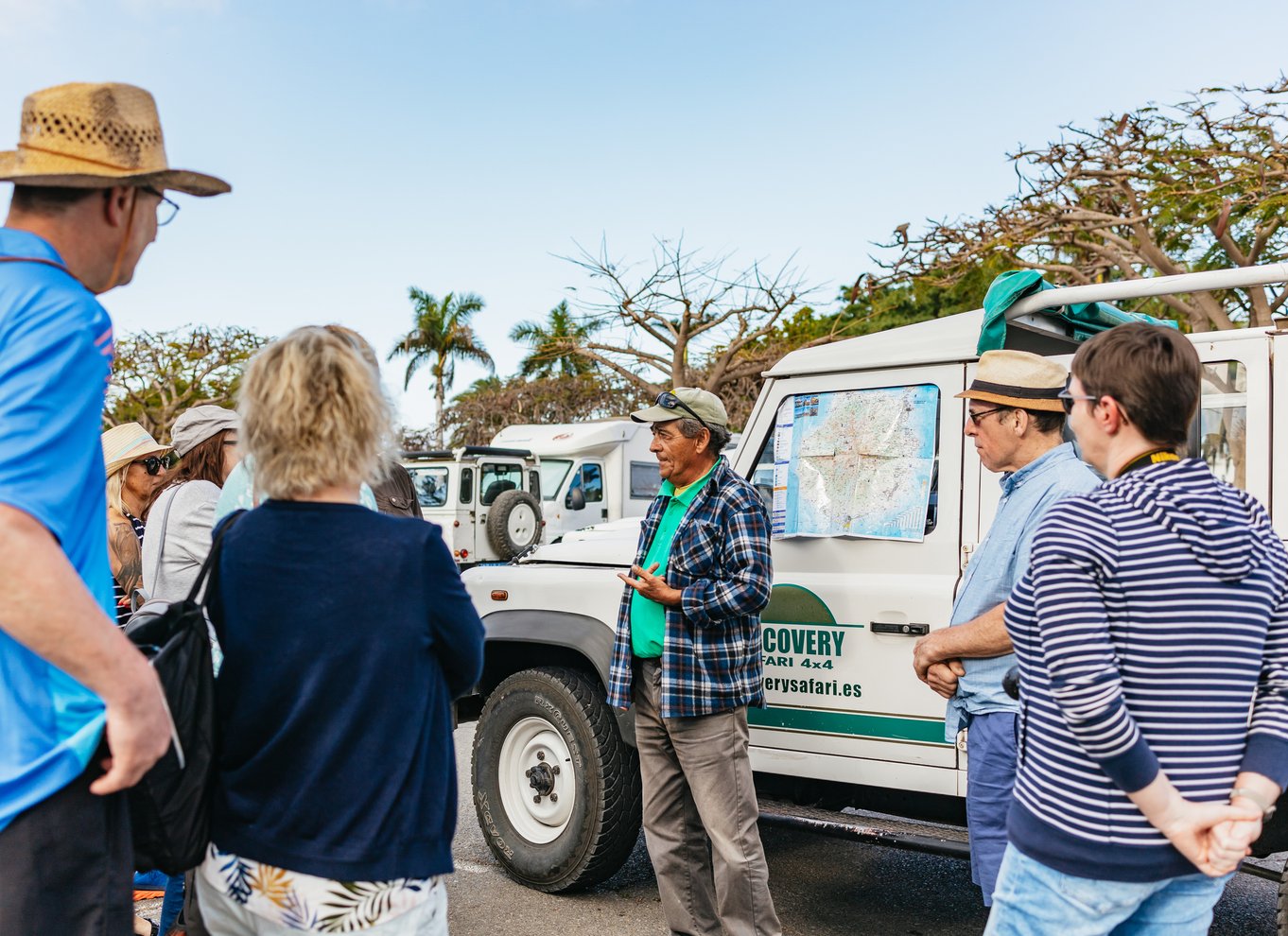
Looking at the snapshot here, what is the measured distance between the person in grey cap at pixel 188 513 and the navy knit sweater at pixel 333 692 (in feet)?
6.00

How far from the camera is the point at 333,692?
71.1 inches

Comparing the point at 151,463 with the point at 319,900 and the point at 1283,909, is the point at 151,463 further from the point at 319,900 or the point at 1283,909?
the point at 1283,909

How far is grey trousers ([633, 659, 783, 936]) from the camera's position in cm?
356

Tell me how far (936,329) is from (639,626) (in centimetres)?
152

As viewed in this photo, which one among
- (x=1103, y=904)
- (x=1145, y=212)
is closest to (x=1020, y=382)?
(x=1103, y=904)

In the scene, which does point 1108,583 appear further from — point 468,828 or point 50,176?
point 468,828

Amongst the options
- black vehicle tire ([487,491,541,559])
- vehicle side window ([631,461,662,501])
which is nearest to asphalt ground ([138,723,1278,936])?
black vehicle tire ([487,491,541,559])

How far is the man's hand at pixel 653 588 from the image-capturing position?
3.57 m

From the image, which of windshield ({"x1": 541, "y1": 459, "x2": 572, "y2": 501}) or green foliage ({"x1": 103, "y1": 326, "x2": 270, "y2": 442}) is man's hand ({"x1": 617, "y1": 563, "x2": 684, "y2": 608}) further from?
green foliage ({"x1": 103, "y1": 326, "x2": 270, "y2": 442})

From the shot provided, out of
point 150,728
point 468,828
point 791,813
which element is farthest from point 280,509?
point 468,828

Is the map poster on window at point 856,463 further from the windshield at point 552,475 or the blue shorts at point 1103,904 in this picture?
the windshield at point 552,475

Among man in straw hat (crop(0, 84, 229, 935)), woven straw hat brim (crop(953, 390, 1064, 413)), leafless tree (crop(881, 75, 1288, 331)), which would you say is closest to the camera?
man in straw hat (crop(0, 84, 229, 935))

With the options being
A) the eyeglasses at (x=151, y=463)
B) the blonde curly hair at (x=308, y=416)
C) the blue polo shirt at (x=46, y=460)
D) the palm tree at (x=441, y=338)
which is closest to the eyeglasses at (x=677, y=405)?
the blonde curly hair at (x=308, y=416)

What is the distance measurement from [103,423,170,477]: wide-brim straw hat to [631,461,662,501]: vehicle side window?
14.8 meters
